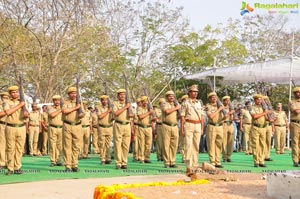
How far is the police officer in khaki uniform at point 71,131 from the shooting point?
10.6m

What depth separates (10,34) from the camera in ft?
61.9

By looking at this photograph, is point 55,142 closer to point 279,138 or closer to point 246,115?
point 246,115

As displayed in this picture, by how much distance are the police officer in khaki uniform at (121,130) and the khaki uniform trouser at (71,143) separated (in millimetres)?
1046

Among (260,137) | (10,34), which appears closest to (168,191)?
(260,137)

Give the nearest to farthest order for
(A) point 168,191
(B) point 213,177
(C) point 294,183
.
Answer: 1. (C) point 294,183
2. (A) point 168,191
3. (B) point 213,177

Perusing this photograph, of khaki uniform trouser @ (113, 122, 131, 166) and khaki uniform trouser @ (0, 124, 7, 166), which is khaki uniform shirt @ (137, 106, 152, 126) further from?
khaki uniform trouser @ (0, 124, 7, 166)

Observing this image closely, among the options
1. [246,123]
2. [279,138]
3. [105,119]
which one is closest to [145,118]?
[105,119]

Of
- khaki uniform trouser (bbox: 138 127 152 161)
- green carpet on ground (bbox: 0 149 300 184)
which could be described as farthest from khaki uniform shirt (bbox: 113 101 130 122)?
khaki uniform trouser (bbox: 138 127 152 161)

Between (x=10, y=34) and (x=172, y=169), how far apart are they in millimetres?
9958

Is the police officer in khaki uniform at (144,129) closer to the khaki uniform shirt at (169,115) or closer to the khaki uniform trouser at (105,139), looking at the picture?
the khaki uniform trouser at (105,139)

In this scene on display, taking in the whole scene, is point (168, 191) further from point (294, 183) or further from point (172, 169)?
point (172, 169)

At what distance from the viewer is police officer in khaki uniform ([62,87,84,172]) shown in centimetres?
1056

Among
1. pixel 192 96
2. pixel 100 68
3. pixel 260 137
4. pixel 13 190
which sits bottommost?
pixel 13 190

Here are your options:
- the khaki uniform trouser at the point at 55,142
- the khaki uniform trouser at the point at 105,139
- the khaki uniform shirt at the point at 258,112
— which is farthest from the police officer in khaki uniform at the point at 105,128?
the khaki uniform shirt at the point at 258,112
